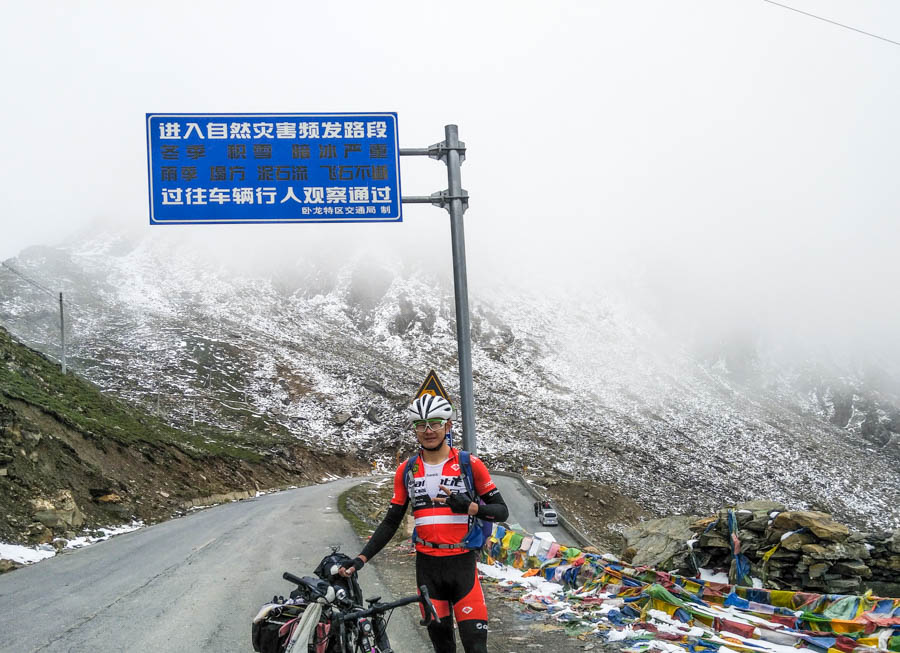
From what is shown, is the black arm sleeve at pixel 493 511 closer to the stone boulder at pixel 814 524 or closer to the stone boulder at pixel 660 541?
the stone boulder at pixel 814 524

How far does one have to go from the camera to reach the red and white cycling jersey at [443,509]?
4285 mm

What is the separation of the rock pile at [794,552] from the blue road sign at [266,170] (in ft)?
27.7

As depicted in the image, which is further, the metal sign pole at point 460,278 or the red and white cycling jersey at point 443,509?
the metal sign pole at point 460,278

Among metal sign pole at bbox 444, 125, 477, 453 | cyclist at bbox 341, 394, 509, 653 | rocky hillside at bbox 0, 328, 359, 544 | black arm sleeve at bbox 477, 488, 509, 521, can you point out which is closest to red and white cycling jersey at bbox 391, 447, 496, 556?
cyclist at bbox 341, 394, 509, 653

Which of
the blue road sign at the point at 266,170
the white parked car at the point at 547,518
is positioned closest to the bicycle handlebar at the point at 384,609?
the blue road sign at the point at 266,170

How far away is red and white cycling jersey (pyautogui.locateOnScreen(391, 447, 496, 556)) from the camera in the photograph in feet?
14.1

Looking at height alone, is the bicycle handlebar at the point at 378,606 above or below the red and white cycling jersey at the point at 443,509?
below

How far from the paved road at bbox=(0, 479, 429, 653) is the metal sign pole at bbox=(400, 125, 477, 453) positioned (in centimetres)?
301

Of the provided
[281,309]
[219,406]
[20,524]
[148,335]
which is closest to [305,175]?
[20,524]

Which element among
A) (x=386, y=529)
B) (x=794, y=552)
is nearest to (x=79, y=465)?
(x=386, y=529)

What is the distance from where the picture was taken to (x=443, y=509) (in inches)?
169

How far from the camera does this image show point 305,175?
30.5ft

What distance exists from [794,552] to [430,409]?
29.8 feet

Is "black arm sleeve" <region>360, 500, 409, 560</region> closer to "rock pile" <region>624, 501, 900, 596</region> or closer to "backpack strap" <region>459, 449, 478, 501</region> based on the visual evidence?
"backpack strap" <region>459, 449, 478, 501</region>
